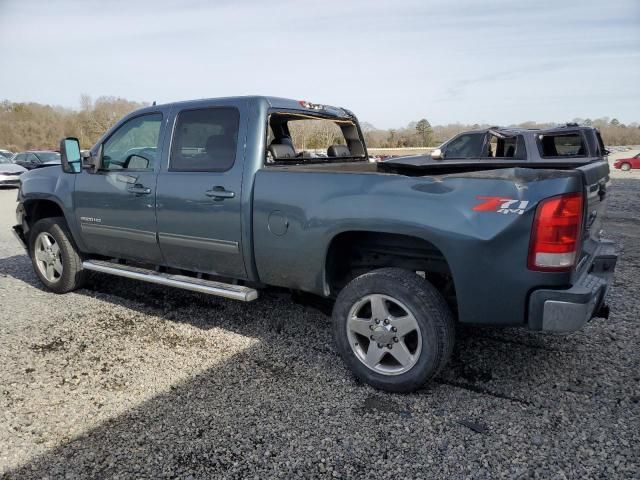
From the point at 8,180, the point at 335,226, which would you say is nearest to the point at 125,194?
the point at 335,226

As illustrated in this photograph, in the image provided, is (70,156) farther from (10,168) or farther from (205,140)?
(10,168)

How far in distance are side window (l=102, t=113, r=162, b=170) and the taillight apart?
10.2ft

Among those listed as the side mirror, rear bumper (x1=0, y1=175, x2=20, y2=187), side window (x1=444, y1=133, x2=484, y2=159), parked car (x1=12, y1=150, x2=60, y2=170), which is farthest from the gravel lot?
parked car (x1=12, y1=150, x2=60, y2=170)

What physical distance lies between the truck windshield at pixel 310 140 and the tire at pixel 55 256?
2536 millimetres

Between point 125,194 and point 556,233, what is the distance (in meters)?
3.47

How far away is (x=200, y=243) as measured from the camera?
3812 mm

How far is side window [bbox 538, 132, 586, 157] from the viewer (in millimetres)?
8953

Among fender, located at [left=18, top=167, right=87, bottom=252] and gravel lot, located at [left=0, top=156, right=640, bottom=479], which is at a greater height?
fender, located at [left=18, top=167, right=87, bottom=252]

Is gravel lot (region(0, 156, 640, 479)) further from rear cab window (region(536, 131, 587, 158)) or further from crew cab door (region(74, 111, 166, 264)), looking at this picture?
rear cab window (region(536, 131, 587, 158))

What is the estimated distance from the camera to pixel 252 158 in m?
3.56

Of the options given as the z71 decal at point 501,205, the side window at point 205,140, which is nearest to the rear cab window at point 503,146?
the side window at point 205,140

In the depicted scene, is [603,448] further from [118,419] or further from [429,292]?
[118,419]

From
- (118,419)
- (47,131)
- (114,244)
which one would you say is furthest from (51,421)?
(47,131)

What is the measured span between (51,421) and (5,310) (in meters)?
2.47
